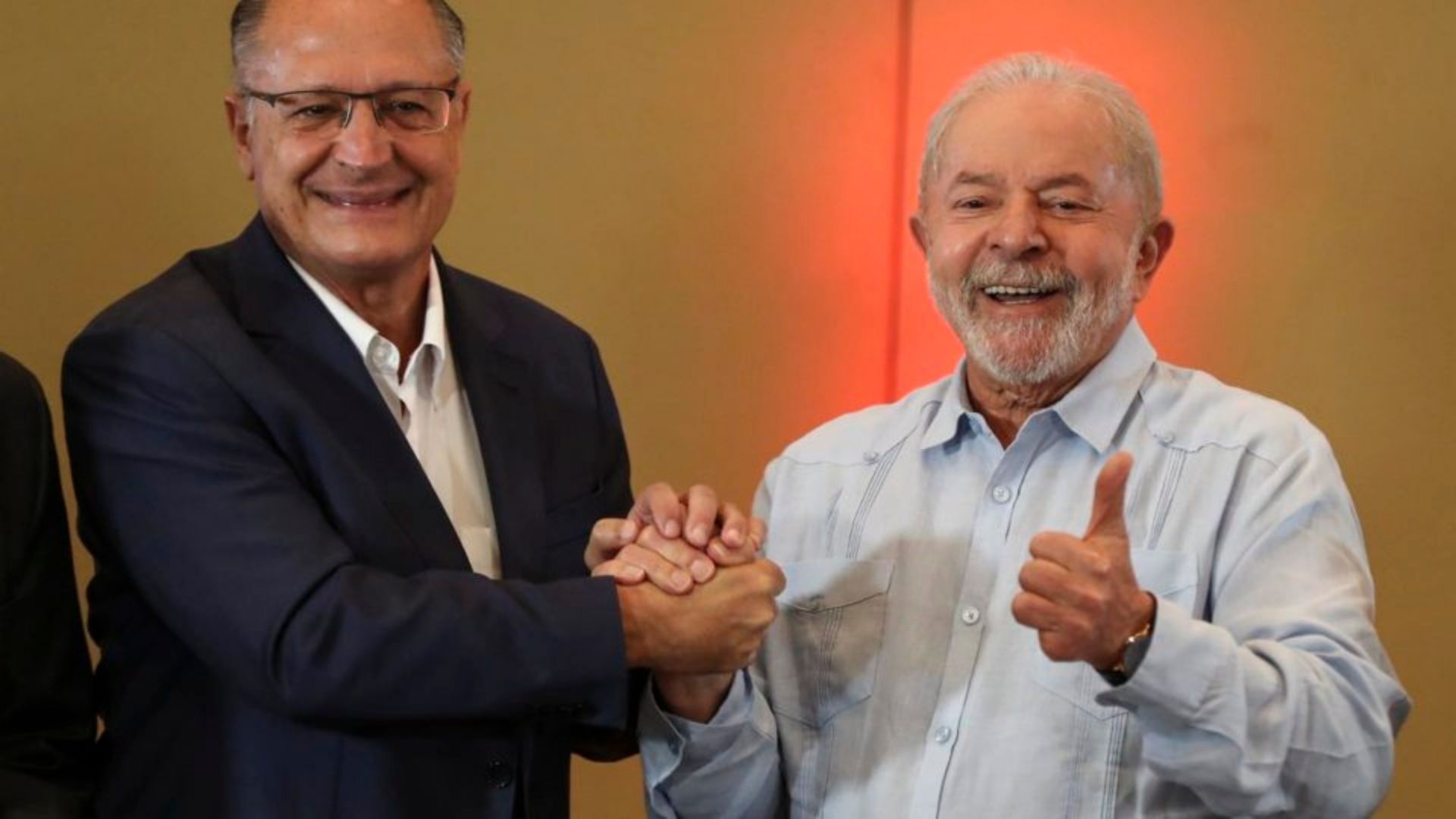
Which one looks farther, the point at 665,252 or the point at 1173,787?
the point at 665,252

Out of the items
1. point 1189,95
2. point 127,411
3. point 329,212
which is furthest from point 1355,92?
point 127,411

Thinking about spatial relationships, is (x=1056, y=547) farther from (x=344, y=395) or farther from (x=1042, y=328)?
(x=344, y=395)

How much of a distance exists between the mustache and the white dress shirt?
612 mm

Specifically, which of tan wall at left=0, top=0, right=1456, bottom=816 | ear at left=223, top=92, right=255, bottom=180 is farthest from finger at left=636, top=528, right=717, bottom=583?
tan wall at left=0, top=0, right=1456, bottom=816

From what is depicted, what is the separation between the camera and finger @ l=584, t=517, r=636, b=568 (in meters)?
2.10

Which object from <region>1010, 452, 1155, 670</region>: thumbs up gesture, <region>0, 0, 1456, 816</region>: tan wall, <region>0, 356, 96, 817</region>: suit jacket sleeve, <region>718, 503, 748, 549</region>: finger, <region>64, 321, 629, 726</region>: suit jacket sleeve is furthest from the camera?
<region>0, 0, 1456, 816</region>: tan wall

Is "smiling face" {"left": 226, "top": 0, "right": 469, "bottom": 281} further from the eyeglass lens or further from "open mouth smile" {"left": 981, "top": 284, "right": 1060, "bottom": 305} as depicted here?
"open mouth smile" {"left": 981, "top": 284, "right": 1060, "bottom": 305}

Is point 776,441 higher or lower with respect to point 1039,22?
lower

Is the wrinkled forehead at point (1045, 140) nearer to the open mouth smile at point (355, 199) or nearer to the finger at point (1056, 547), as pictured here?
the finger at point (1056, 547)

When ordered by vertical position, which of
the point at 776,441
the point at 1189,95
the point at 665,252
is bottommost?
the point at 776,441

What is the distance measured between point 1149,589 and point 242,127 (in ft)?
3.62

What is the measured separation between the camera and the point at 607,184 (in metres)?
3.10

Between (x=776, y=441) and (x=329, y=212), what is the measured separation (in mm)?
1371

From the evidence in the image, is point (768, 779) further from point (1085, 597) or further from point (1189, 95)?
point (1189, 95)
